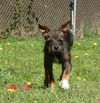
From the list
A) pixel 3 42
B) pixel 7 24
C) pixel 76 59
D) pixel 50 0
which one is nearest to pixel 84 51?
pixel 76 59

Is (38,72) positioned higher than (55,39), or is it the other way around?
(55,39)

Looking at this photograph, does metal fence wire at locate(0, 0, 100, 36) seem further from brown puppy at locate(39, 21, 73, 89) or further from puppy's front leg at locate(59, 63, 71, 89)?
puppy's front leg at locate(59, 63, 71, 89)

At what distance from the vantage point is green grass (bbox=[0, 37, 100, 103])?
573 cm

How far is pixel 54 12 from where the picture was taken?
15477mm

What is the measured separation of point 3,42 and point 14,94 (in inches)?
267

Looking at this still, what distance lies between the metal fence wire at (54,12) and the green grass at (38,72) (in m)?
1.15

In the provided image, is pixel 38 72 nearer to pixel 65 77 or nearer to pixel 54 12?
pixel 65 77

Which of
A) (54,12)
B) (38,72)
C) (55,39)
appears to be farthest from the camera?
(54,12)

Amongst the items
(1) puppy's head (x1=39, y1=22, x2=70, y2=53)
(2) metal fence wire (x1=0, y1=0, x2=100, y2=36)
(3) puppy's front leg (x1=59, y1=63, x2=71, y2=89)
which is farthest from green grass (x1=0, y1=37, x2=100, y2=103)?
(2) metal fence wire (x1=0, y1=0, x2=100, y2=36)

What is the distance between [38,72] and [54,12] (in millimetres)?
7339

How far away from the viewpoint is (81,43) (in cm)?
1305

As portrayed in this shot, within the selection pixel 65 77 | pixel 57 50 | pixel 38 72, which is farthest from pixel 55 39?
pixel 38 72

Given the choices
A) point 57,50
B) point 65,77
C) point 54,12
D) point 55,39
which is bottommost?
point 54,12

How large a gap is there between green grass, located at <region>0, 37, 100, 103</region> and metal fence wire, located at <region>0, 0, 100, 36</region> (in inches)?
45.3
